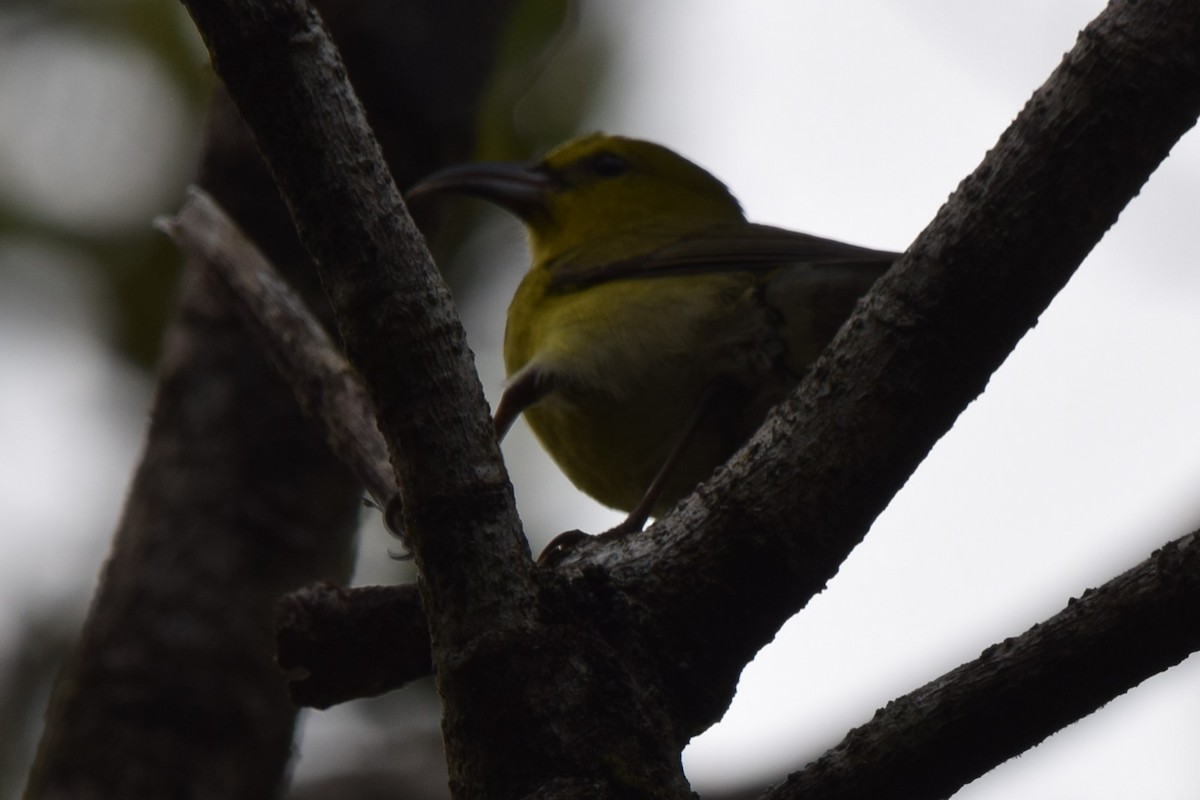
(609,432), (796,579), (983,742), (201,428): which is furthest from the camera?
(201,428)

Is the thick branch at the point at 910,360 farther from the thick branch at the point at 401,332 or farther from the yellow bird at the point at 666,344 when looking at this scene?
the yellow bird at the point at 666,344

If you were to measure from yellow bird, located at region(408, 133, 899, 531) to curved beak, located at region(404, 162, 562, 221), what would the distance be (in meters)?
0.59

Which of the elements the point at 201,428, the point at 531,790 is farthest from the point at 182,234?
the point at 531,790

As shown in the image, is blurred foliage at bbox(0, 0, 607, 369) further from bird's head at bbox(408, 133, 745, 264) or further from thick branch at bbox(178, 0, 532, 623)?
thick branch at bbox(178, 0, 532, 623)

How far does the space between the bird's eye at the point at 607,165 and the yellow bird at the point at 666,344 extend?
2.54 feet

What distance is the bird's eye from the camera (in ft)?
16.9

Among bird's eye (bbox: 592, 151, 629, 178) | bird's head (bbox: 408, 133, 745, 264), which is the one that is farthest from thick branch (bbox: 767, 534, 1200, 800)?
bird's eye (bbox: 592, 151, 629, 178)

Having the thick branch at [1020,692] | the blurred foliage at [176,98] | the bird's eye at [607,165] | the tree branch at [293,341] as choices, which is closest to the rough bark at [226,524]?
the tree branch at [293,341]

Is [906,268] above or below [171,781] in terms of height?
below

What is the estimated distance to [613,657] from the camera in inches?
86.9

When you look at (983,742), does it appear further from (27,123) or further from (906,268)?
(27,123)

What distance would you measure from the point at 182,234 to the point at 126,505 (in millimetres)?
983

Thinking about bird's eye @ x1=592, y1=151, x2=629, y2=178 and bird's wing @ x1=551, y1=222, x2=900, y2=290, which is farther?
bird's eye @ x1=592, y1=151, x2=629, y2=178

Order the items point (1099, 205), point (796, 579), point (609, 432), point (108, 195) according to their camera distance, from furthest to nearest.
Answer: point (108, 195) → point (609, 432) → point (796, 579) → point (1099, 205)
